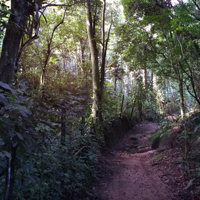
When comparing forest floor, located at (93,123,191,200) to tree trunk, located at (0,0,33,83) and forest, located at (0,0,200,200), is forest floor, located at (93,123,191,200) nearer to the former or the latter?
forest, located at (0,0,200,200)

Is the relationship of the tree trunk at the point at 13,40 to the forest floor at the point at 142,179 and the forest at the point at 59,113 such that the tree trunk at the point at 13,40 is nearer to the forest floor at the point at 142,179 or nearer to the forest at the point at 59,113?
the forest at the point at 59,113

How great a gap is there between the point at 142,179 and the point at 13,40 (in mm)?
4695

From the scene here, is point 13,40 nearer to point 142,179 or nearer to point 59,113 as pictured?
point 59,113

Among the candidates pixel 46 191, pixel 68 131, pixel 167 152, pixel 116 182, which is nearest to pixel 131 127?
pixel 167 152

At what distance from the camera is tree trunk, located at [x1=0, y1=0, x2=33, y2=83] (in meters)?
2.59

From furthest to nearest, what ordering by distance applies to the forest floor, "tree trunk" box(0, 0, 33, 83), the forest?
the forest floor
"tree trunk" box(0, 0, 33, 83)
the forest

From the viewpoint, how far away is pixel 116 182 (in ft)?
16.7

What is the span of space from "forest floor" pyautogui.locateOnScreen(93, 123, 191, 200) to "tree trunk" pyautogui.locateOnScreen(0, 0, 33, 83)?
3.28 metres

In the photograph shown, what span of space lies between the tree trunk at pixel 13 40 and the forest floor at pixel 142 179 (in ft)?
10.8

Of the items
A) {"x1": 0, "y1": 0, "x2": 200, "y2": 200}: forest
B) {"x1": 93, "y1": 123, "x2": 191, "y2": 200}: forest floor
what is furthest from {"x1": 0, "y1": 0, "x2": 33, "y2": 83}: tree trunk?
{"x1": 93, "y1": 123, "x2": 191, "y2": 200}: forest floor

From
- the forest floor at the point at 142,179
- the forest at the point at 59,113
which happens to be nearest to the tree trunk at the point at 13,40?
the forest at the point at 59,113

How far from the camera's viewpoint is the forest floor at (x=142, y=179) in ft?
14.0

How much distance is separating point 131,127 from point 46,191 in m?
12.3

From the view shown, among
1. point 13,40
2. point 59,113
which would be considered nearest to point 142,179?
point 59,113
